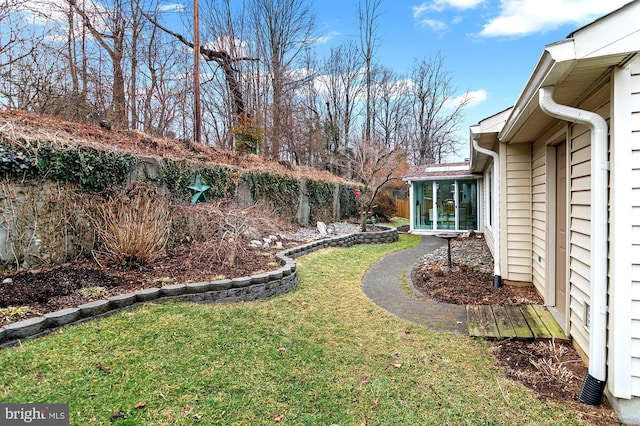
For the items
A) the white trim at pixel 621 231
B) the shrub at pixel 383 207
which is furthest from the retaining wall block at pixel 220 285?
the shrub at pixel 383 207

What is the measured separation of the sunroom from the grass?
382 inches

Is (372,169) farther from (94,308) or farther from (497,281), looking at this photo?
(94,308)

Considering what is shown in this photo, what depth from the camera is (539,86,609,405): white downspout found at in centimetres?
212

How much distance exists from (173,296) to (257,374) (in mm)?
2053

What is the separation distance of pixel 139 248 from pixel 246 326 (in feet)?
7.74

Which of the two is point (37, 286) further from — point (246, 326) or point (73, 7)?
point (73, 7)

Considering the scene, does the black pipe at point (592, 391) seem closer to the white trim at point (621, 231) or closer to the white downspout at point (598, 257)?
the white downspout at point (598, 257)

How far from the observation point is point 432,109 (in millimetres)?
25344

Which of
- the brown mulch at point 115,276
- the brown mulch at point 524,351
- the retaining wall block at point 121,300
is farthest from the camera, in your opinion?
the retaining wall block at point 121,300

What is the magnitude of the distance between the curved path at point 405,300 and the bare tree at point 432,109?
19586 mm

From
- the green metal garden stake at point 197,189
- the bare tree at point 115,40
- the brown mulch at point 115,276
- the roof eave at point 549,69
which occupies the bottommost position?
the brown mulch at point 115,276

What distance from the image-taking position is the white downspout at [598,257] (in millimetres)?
2115

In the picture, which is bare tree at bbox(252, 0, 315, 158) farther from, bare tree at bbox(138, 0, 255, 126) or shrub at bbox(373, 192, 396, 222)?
shrub at bbox(373, 192, 396, 222)

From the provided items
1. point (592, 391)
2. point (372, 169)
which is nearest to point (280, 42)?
point (372, 169)
